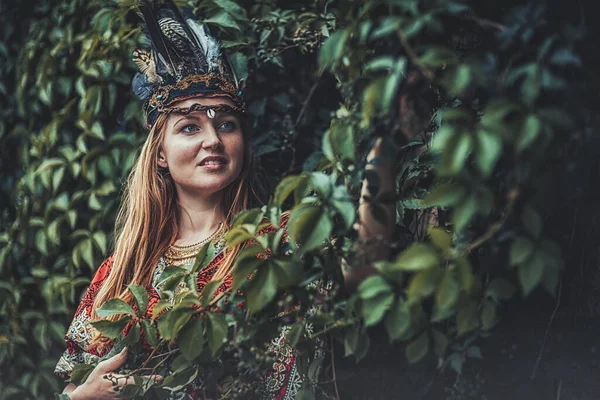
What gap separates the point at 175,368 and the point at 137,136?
3.41ft

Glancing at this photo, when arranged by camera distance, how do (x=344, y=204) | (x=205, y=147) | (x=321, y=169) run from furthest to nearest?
(x=205, y=147), (x=321, y=169), (x=344, y=204)

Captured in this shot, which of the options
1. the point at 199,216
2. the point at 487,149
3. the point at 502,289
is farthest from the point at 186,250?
the point at 487,149

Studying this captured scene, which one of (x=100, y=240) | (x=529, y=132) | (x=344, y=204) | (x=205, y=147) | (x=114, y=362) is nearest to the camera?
(x=529, y=132)

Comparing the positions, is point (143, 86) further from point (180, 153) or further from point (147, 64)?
point (180, 153)

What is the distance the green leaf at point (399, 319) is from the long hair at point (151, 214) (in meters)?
0.88

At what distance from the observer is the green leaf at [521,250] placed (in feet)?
4.07

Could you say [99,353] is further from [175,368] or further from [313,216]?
[313,216]

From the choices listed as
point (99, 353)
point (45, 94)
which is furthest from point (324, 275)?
point (45, 94)

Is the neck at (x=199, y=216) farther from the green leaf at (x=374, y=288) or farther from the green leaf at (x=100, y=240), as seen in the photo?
the green leaf at (x=374, y=288)

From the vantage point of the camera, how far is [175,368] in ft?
5.74

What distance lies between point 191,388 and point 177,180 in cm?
51

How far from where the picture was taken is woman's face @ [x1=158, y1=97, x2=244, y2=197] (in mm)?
2100

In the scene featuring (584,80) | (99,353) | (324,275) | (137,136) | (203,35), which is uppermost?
(584,80)

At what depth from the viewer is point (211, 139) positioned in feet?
6.82
